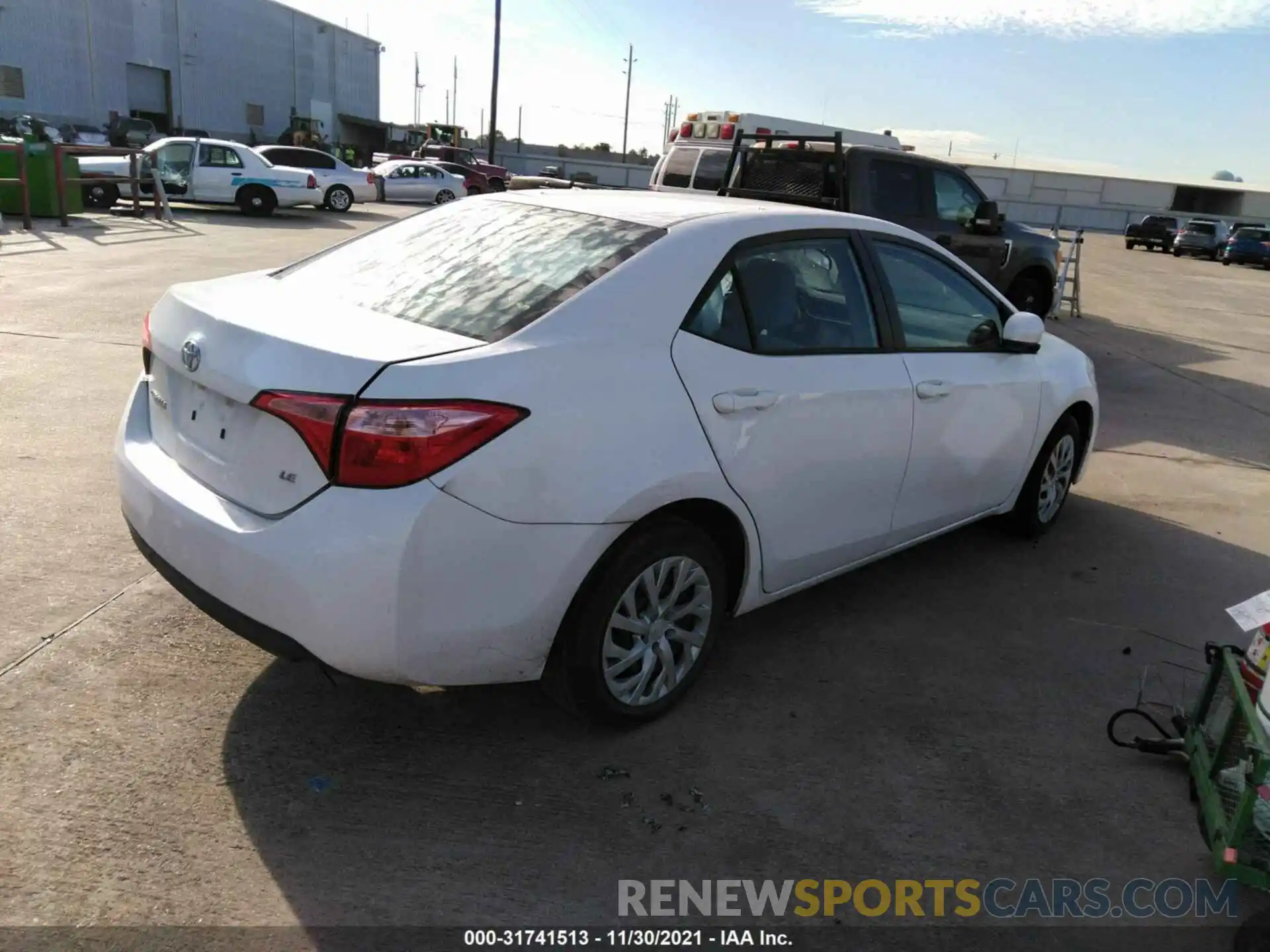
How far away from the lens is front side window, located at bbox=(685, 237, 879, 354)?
3.32 meters

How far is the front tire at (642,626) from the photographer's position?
2941 millimetres

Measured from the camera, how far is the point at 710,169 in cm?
1211

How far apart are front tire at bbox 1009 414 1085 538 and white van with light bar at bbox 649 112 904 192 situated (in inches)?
278

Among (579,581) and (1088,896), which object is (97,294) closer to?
(579,581)

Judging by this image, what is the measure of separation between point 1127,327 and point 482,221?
13.9 metres

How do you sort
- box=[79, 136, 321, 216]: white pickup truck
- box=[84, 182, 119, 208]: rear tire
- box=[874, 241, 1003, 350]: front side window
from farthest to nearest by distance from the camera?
1. box=[84, 182, 119, 208]: rear tire
2. box=[79, 136, 321, 216]: white pickup truck
3. box=[874, 241, 1003, 350]: front side window

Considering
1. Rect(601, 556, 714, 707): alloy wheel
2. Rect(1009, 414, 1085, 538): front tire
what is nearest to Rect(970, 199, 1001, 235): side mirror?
Rect(1009, 414, 1085, 538): front tire

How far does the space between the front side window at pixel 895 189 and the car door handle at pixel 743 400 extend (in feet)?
21.5

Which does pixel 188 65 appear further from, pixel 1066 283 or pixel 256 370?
pixel 256 370

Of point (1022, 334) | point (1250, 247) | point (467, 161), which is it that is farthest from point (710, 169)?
point (1250, 247)

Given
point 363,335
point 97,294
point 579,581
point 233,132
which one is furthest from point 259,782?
point 233,132

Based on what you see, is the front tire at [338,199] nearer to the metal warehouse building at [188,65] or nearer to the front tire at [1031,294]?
the front tire at [1031,294]

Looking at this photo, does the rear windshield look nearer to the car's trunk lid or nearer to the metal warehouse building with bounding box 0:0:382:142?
the car's trunk lid

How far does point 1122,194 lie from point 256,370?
265 feet
